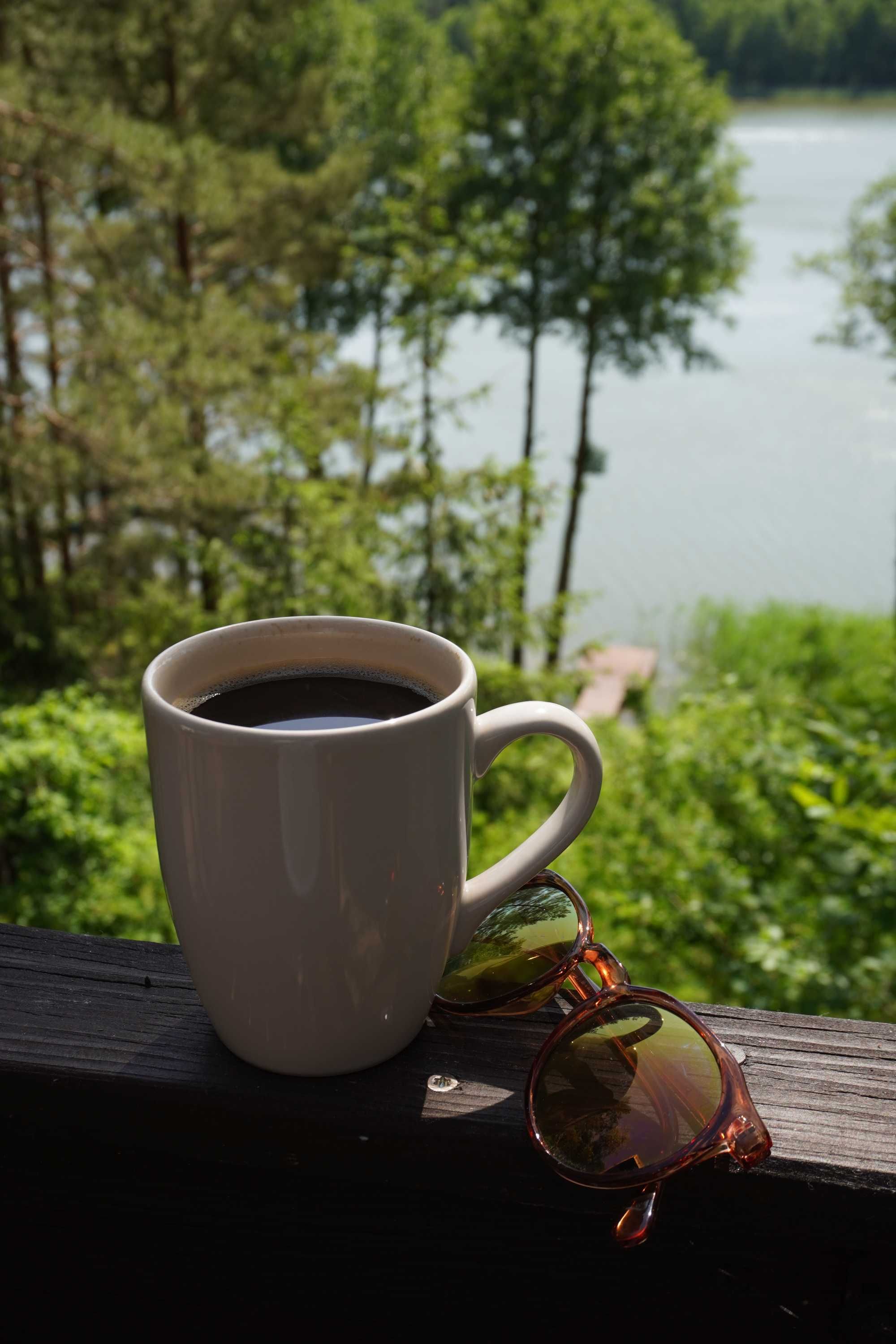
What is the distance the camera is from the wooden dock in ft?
33.8

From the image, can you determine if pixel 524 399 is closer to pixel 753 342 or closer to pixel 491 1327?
pixel 753 342

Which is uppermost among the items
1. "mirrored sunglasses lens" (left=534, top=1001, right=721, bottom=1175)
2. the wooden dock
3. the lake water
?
"mirrored sunglasses lens" (left=534, top=1001, right=721, bottom=1175)

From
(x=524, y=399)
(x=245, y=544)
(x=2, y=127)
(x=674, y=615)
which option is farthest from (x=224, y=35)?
(x=674, y=615)

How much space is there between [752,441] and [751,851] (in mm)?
11394

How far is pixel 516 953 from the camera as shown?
628 mm

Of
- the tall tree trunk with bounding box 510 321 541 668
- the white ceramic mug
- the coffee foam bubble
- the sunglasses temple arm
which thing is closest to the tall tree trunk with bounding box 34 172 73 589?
the tall tree trunk with bounding box 510 321 541 668

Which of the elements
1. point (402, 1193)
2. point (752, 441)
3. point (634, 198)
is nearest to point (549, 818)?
point (402, 1193)

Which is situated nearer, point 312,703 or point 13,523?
point 312,703

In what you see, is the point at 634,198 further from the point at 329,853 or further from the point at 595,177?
the point at 329,853

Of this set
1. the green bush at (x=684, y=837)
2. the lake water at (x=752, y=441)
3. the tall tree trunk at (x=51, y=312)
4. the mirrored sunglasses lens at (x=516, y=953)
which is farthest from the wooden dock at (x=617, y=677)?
the mirrored sunglasses lens at (x=516, y=953)

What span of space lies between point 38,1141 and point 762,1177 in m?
0.38

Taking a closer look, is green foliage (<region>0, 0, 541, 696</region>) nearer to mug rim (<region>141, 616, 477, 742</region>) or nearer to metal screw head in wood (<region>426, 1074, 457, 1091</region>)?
mug rim (<region>141, 616, 477, 742</region>)

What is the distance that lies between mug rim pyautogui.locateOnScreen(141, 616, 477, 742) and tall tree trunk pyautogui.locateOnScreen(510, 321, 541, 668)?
5.53m

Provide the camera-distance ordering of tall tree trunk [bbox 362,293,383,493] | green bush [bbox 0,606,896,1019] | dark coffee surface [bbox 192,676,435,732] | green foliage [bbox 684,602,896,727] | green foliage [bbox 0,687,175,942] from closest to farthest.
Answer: dark coffee surface [bbox 192,676,435,732]
green bush [bbox 0,606,896,1019]
green foliage [bbox 0,687,175,942]
tall tree trunk [bbox 362,293,383,493]
green foliage [bbox 684,602,896,727]
